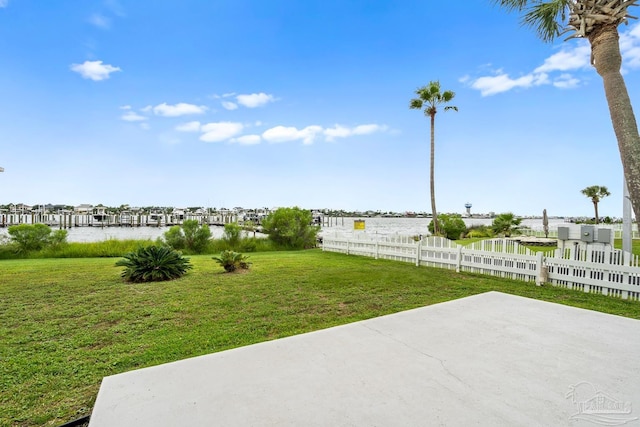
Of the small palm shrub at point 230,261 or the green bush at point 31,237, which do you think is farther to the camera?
the green bush at point 31,237

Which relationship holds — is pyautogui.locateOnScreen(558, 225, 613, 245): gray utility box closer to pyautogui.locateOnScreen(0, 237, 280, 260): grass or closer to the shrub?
the shrub

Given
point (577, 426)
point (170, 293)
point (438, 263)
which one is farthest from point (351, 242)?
point (577, 426)

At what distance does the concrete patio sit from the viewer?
6.23 ft

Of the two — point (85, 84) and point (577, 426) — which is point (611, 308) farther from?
point (85, 84)

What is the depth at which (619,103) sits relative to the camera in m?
4.30

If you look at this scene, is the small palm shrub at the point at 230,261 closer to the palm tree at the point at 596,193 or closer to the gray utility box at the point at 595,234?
the gray utility box at the point at 595,234

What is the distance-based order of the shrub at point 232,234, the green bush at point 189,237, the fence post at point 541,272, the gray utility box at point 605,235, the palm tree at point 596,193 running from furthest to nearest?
the palm tree at point 596,193
the shrub at point 232,234
the green bush at point 189,237
the gray utility box at point 605,235
the fence post at point 541,272

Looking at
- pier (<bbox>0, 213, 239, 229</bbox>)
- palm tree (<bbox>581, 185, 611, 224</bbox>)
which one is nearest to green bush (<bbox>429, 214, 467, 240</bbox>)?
palm tree (<bbox>581, 185, 611, 224</bbox>)

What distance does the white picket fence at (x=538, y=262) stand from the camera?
6090 millimetres

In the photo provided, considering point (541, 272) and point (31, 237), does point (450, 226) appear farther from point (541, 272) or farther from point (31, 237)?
point (31, 237)

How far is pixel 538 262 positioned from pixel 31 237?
65.9ft

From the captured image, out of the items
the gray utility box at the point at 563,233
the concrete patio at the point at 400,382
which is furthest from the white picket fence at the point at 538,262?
the concrete patio at the point at 400,382

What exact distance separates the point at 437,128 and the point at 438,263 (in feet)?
42.8

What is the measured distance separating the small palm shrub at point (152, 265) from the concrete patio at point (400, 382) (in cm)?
577
